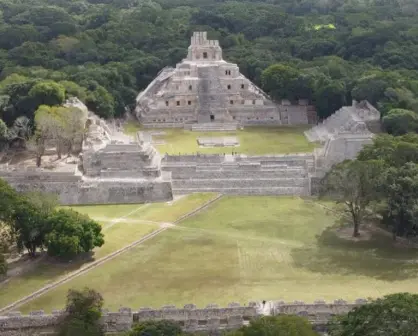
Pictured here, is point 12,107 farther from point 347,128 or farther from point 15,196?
point 347,128

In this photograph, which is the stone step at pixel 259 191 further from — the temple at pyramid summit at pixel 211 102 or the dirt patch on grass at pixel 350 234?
the temple at pyramid summit at pixel 211 102

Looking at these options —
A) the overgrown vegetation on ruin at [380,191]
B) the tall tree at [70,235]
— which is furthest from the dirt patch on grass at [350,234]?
the tall tree at [70,235]

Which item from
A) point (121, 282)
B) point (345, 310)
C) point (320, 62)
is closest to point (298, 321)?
point (345, 310)

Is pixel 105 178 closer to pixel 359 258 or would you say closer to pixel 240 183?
pixel 240 183

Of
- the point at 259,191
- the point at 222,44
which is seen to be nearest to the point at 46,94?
the point at 259,191

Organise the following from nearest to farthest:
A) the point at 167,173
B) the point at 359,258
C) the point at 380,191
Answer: the point at 359,258
the point at 380,191
the point at 167,173

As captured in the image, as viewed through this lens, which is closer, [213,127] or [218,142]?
[218,142]

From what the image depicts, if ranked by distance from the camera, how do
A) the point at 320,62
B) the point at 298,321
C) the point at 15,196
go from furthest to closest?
the point at 320,62 → the point at 15,196 → the point at 298,321
